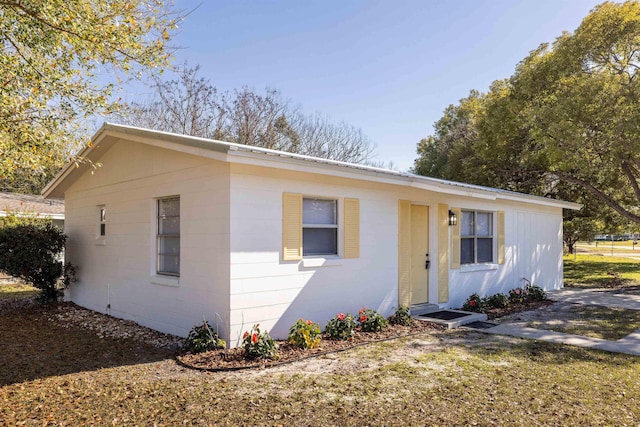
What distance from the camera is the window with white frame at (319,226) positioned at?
22.6 feet

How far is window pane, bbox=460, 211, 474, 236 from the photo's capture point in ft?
32.2

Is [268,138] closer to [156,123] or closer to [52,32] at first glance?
→ [156,123]

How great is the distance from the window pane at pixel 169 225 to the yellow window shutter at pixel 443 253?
532 centimetres

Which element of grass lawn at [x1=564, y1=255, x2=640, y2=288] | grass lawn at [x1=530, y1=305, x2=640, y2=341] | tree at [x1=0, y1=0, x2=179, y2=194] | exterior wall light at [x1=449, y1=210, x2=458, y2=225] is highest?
tree at [x1=0, y1=0, x2=179, y2=194]

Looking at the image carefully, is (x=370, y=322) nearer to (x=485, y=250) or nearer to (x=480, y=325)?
(x=480, y=325)

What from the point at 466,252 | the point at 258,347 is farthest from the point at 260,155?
the point at 466,252

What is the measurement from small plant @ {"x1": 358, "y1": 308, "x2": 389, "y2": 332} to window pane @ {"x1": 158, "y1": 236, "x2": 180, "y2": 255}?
10.7 ft

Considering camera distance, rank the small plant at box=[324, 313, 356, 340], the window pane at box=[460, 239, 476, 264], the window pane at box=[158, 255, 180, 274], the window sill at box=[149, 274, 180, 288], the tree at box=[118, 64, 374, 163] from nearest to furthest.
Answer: the small plant at box=[324, 313, 356, 340]
the window sill at box=[149, 274, 180, 288]
the window pane at box=[158, 255, 180, 274]
the window pane at box=[460, 239, 476, 264]
the tree at box=[118, 64, 374, 163]

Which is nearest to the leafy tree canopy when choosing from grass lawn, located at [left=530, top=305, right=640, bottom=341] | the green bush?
grass lawn, located at [left=530, top=305, right=640, bottom=341]

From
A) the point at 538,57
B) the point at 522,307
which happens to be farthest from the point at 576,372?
Answer: the point at 538,57

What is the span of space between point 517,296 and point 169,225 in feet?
26.8

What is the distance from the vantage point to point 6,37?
5348 millimetres

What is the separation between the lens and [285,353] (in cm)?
571

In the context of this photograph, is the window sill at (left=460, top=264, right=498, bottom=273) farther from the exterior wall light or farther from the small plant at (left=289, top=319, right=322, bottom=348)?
the small plant at (left=289, top=319, right=322, bottom=348)
